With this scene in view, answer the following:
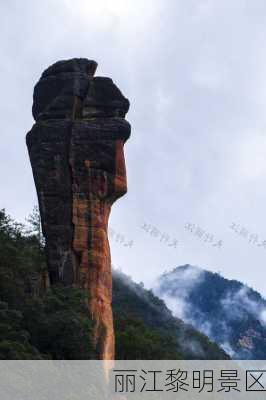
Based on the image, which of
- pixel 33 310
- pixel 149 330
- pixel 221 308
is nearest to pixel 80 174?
pixel 33 310

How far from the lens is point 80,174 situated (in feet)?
117

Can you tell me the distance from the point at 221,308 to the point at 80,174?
78142 mm

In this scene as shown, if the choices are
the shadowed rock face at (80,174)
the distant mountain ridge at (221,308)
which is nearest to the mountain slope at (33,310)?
the shadowed rock face at (80,174)

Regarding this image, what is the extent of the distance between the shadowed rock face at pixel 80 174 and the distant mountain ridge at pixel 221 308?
211 feet

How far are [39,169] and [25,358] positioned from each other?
45.1 ft

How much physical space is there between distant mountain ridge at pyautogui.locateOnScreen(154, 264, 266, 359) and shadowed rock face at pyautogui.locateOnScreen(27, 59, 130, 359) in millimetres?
64370

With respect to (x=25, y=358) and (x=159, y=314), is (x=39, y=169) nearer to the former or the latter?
(x=25, y=358)

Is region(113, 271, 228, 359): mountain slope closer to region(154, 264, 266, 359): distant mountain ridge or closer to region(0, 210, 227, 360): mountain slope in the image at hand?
region(0, 210, 227, 360): mountain slope

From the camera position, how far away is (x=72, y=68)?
37594mm

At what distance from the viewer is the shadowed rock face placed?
114ft

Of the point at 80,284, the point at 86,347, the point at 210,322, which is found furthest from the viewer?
the point at 210,322

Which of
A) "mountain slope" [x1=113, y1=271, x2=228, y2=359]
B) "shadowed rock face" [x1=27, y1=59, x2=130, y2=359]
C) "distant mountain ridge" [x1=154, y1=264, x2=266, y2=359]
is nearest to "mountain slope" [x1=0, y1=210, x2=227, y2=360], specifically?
"shadowed rock face" [x1=27, y1=59, x2=130, y2=359]

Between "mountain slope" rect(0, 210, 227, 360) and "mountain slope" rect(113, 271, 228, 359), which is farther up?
"mountain slope" rect(113, 271, 228, 359)

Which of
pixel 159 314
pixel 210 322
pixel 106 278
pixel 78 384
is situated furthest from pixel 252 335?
pixel 78 384
